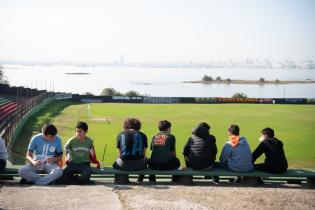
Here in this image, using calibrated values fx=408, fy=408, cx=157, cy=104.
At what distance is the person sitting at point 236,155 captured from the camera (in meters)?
7.93

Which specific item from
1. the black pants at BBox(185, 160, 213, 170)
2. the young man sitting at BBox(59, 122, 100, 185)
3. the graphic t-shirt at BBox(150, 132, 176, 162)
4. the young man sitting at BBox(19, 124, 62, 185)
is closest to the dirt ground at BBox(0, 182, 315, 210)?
the young man sitting at BBox(19, 124, 62, 185)

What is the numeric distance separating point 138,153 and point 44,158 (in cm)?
178

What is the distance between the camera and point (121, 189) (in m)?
7.00

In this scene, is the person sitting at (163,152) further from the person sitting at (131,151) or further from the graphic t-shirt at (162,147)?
the person sitting at (131,151)

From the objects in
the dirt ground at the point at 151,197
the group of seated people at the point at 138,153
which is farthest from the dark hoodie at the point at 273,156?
the dirt ground at the point at 151,197

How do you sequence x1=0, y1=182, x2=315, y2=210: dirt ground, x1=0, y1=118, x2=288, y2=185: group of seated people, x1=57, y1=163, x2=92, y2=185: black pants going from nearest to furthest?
x1=0, y1=182, x2=315, y2=210: dirt ground < x1=57, y1=163, x2=92, y2=185: black pants < x1=0, y1=118, x2=288, y2=185: group of seated people

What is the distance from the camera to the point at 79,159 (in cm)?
771

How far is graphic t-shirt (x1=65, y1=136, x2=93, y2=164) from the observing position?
771 cm

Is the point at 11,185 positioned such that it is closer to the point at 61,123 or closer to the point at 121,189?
the point at 121,189

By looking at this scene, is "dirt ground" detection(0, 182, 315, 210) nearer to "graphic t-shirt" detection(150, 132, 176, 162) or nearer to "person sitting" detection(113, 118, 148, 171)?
"person sitting" detection(113, 118, 148, 171)

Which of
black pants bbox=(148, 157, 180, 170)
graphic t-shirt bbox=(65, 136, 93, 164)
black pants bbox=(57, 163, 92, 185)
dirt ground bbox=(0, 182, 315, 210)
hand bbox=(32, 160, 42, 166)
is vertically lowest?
dirt ground bbox=(0, 182, 315, 210)

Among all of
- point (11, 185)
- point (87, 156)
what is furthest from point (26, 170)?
point (87, 156)

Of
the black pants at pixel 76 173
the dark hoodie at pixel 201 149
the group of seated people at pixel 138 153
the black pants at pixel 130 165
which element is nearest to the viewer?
the black pants at pixel 76 173

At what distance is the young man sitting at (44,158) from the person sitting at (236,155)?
3245 millimetres
